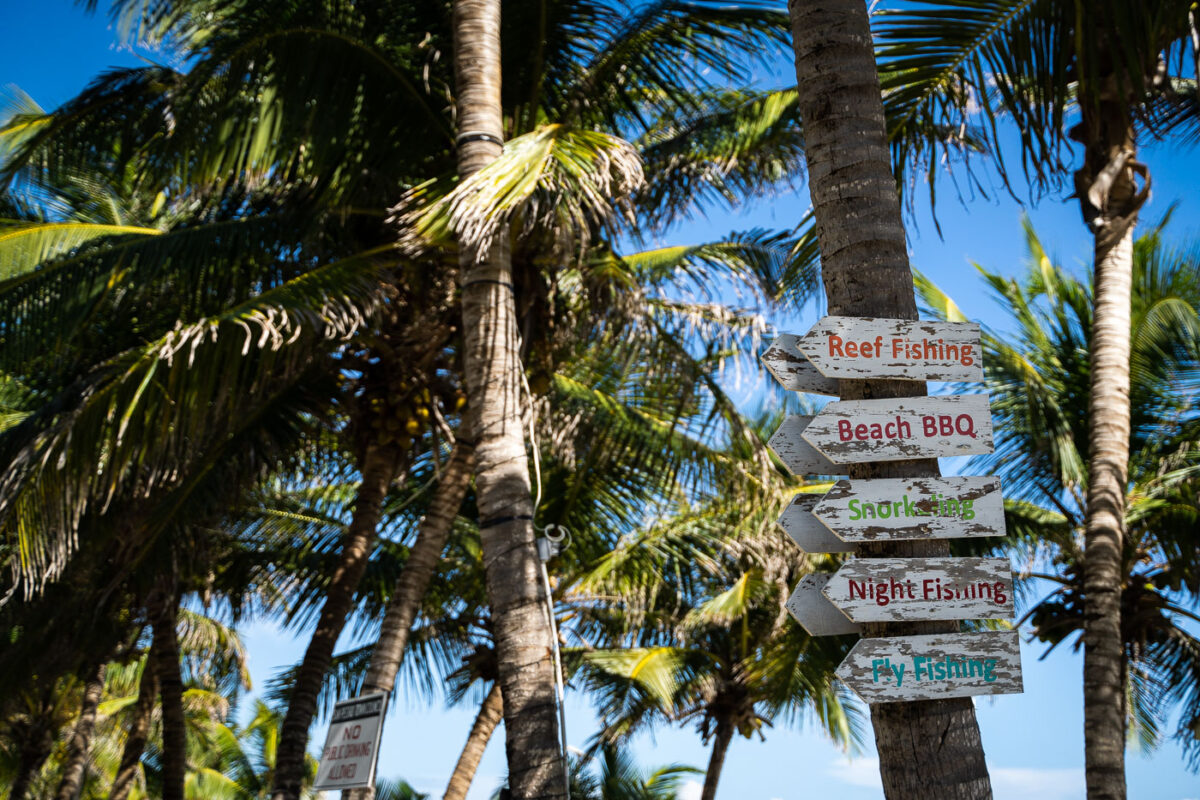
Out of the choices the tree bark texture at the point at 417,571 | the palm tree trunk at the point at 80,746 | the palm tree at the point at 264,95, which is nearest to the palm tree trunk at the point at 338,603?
the palm tree at the point at 264,95

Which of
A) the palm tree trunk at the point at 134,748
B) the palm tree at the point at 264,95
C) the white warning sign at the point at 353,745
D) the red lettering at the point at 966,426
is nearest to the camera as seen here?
the red lettering at the point at 966,426

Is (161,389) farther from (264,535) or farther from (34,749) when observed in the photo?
(34,749)

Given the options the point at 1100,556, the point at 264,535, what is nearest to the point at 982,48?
the point at 1100,556

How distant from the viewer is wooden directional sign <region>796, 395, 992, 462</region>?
3.24 metres

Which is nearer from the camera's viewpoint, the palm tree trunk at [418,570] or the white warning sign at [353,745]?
the white warning sign at [353,745]

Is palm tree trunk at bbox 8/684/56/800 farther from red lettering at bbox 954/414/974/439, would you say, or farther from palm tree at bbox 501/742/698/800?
red lettering at bbox 954/414/974/439

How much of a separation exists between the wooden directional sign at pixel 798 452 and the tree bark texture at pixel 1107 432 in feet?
14.3

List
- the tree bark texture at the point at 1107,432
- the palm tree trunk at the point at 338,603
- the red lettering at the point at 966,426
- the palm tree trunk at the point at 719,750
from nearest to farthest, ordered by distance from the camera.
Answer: the red lettering at the point at 966,426 → the tree bark texture at the point at 1107,432 → the palm tree trunk at the point at 338,603 → the palm tree trunk at the point at 719,750

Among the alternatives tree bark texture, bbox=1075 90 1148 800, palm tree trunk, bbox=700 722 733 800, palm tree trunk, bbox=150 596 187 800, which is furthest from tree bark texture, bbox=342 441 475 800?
palm tree trunk, bbox=700 722 733 800

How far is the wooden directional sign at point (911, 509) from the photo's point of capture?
10.4 feet

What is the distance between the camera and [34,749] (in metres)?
16.1

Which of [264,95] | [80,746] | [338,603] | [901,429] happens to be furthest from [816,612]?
[80,746]

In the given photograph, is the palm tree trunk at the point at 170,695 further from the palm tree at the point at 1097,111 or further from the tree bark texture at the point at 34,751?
the palm tree at the point at 1097,111

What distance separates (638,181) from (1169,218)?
25.8 ft
